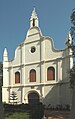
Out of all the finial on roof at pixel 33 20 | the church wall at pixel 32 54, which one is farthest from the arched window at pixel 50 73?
the finial on roof at pixel 33 20

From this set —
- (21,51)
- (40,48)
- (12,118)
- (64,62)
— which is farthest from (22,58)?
(12,118)

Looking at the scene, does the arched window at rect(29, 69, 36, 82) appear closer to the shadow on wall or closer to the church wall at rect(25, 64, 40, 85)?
the church wall at rect(25, 64, 40, 85)

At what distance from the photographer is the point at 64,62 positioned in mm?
38625

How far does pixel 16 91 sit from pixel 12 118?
2525 cm

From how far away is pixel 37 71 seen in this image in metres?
42.1

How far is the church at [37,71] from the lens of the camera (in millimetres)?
38781

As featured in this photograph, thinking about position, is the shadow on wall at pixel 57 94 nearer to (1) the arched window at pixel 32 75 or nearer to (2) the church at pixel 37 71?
(2) the church at pixel 37 71

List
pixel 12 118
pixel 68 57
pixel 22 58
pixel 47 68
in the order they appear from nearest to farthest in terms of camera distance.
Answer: pixel 12 118 → pixel 68 57 → pixel 47 68 → pixel 22 58

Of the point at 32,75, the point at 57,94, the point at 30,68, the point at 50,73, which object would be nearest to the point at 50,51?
the point at 50,73

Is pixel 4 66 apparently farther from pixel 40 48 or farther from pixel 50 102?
pixel 50 102

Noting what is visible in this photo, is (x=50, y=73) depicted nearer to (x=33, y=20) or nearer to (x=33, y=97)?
(x=33, y=97)

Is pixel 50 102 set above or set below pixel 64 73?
below

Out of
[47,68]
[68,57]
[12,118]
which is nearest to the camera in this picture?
[12,118]

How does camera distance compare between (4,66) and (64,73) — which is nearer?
(64,73)
